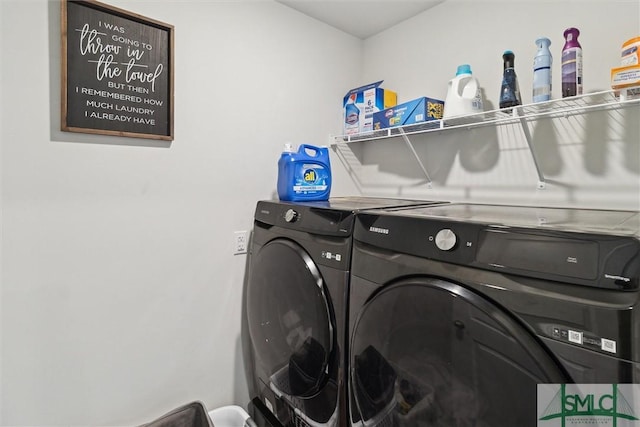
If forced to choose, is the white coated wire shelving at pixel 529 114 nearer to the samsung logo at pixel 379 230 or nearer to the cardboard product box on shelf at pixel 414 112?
the cardboard product box on shelf at pixel 414 112

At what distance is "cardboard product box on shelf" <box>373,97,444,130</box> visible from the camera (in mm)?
1879

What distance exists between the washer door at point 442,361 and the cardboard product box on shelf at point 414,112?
3.84 ft

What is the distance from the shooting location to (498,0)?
1787 millimetres

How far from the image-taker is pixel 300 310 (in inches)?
57.9

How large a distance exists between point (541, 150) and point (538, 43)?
488 millimetres

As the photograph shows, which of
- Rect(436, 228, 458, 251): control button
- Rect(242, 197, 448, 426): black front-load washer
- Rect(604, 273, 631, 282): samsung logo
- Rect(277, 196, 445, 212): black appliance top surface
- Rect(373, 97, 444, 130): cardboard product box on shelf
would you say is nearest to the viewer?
Rect(604, 273, 631, 282): samsung logo

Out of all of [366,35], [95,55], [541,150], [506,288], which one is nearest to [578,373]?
[506,288]

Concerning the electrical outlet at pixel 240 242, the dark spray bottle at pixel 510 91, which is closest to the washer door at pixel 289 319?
the electrical outlet at pixel 240 242

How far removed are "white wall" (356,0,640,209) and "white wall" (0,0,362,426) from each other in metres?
0.64

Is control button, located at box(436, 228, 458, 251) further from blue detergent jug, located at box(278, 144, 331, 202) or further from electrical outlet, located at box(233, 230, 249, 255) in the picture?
electrical outlet, located at box(233, 230, 249, 255)

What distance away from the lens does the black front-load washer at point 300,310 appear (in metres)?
1.32

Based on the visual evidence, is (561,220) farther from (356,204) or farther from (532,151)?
(356,204)

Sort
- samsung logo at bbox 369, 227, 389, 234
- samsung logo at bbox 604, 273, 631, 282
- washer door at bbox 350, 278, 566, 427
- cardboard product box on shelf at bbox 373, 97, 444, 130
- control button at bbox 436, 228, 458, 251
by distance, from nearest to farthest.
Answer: samsung logo at bbox 604, 273, 631, 282
washer door at bbox 350, 278, 566, 427
control button at bbox 436, 228, 458, 251
samsung logo at bbox 369, 227, 389, 234
cardboard product box on shelf at bbox 373, 97, 444, 130

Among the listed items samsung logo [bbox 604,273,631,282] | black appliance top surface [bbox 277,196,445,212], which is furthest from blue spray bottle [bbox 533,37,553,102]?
samsung logo [bbox 604,273,631,282]
